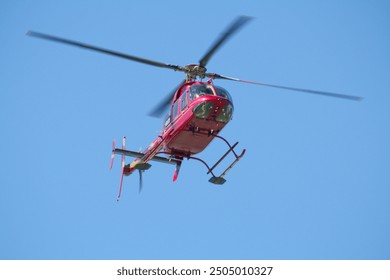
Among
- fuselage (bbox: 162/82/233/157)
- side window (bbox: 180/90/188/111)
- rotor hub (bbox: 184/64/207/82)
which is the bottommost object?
fuselage (bbox: 162/82/233/157)

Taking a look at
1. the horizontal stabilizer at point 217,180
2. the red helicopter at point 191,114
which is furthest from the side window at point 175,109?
the horizontal stabilizer at point 217,180

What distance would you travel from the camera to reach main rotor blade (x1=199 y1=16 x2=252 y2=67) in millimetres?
13266

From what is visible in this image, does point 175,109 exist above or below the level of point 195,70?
below

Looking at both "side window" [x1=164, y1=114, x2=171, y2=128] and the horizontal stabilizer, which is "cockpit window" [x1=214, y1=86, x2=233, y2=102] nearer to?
"side window" [x1=164, y1=114, x2=171, y2=128]

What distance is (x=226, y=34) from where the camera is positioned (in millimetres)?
13750

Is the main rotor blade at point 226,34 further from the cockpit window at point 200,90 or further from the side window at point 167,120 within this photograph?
the side window at point 167,120

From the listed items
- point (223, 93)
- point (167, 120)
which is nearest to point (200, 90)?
point (223, 93)

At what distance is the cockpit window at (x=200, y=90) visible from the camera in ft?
47.9

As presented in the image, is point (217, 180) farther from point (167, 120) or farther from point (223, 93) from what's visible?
point (223, 93)

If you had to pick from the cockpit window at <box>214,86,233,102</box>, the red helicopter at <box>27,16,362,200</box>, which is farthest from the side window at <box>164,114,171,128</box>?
the cockpit window at <box>214,86,233,102</box>

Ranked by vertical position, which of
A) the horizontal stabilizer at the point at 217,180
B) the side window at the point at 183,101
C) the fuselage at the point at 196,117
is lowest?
the horizontal stabilizer at the point at 217,180

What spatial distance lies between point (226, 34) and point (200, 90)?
155 centimetres
